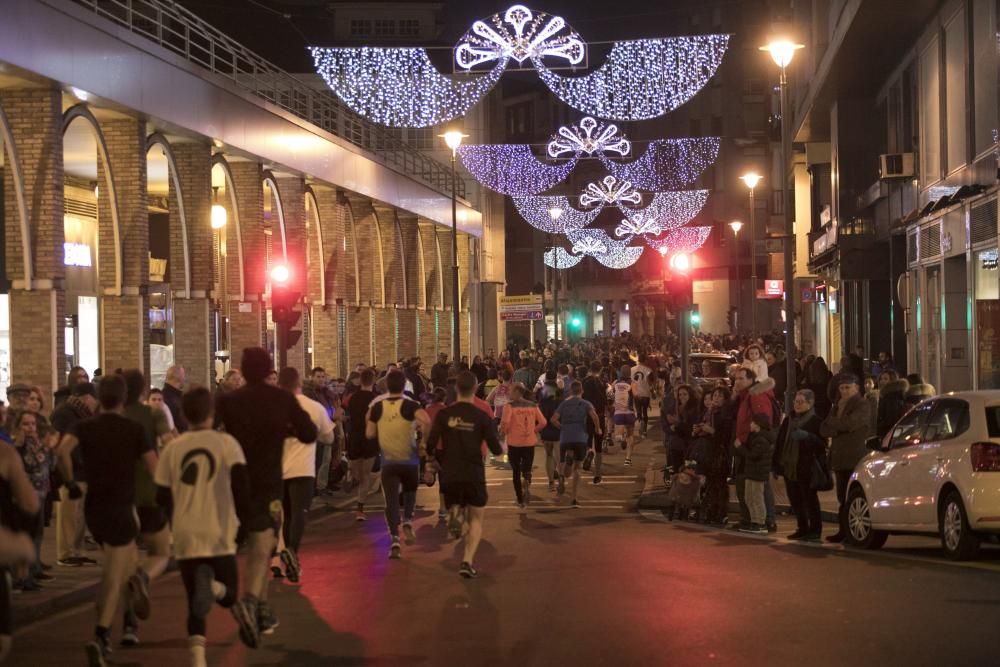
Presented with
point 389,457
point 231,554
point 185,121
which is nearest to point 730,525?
point 389,457

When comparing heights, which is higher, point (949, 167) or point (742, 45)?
point (742, 45)

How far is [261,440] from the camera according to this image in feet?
32.8

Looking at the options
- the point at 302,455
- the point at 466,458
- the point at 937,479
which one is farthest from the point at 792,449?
the point at 302,455

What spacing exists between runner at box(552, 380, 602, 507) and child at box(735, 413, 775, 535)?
3780mm

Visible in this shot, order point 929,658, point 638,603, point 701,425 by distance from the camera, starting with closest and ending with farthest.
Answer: point 929,658 → point 638,603 → point 701,425

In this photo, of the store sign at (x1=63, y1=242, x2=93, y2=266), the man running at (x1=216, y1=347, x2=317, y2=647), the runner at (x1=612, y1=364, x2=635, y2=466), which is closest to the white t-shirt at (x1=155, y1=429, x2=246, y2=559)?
the man running at (x1=216, y1=347, x2=317, y2=647)

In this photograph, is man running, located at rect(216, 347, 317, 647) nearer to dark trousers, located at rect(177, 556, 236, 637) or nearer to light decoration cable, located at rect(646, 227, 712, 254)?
dark trousers, located at rect(177, 556, 236, 637)

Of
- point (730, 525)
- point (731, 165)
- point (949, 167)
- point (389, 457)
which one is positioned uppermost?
point (731, 165)

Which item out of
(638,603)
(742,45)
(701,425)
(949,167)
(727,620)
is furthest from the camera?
(742,45)

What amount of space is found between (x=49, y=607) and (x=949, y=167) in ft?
62.1

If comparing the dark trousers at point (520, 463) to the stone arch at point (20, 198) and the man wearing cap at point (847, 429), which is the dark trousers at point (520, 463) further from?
the stone arch at point (20, 198)

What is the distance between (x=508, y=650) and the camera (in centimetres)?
934

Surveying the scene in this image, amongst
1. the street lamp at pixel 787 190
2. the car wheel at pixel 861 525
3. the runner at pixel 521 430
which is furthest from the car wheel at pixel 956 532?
the street lamp at pixel 787 190

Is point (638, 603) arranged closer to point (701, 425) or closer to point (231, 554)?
point (231, 554)
